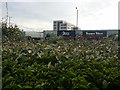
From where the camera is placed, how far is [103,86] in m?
3.89

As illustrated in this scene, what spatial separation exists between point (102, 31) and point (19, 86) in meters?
14.0

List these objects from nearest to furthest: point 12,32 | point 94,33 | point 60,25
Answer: point 12,32, point 94,33, point 60,25

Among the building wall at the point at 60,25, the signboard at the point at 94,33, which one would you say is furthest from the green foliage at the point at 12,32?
the building wall at the point at 60,25

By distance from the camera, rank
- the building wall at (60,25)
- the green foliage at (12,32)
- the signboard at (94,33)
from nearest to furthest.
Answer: the green foliage at (12,32) → the signboard at (94,33) → the building wall at (60,25)

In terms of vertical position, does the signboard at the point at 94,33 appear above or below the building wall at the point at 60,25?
below

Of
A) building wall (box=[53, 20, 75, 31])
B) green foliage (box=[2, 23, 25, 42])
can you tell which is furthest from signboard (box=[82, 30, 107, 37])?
building wall (box=[53, 20, 75, 31])

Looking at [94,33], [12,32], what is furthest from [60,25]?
[12,32]

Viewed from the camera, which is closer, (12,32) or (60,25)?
(12,32)

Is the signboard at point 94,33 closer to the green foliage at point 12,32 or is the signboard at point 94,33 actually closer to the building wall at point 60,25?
the green foliage at point 12,32

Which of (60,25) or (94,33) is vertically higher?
(60,25)

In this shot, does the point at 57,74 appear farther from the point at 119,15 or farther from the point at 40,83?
the point at 119,15

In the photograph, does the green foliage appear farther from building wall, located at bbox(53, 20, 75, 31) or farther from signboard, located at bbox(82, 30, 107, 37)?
building wall, located at bbox(53, 20, 75, 31)

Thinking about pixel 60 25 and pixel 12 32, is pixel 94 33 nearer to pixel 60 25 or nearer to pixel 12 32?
pixel 12 32

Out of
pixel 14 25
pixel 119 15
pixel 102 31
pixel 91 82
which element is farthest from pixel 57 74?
pixel 102 31
